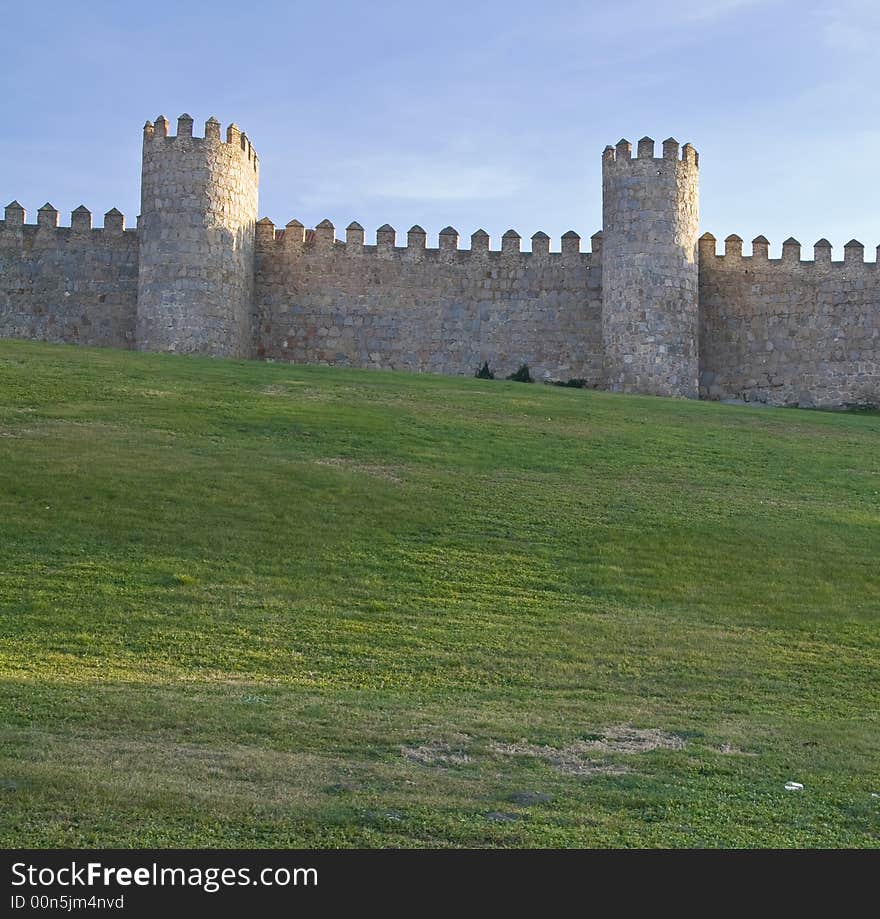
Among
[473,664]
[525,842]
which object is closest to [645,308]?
[473,664]

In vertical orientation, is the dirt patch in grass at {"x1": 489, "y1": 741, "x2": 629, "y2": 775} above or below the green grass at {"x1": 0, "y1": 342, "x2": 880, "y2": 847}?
below

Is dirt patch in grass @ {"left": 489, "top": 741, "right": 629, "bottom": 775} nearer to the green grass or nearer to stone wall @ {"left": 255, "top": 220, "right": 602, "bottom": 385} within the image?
the green grass

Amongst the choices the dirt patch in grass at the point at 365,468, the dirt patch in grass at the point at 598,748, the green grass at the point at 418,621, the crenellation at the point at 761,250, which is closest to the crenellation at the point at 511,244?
the crenellation at the point at 761,250

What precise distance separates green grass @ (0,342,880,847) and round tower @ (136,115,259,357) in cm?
928

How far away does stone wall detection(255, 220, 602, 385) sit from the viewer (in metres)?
45.0

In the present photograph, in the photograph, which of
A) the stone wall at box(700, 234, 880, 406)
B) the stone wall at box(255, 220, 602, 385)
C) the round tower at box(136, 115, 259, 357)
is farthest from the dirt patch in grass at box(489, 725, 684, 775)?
the stone wall at box(700, 234, 880, 406)

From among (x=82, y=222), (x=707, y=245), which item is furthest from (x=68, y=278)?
(x=707, y=245)

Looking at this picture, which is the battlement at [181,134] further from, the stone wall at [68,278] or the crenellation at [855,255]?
the crenellation at [855,255]

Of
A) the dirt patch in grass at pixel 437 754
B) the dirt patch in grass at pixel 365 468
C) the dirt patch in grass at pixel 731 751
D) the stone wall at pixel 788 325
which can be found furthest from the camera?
the stone wall at pixel 788 325

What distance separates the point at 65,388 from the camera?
95.7 feet

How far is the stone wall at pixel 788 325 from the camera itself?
147ft

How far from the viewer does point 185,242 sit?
41.3 m

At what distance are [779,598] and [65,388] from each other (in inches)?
623

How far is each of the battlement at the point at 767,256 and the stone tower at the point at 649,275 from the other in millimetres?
2129
